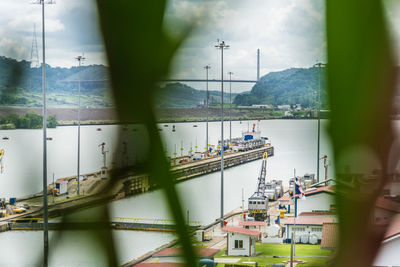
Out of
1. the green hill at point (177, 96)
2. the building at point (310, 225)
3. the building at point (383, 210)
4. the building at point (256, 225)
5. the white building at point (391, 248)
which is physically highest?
the green hill at point (177, 96)

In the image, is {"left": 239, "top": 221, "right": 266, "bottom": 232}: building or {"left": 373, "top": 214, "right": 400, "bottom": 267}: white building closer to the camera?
{"left": 373, "top": 214, "right": 400, "bottom": 267}: white building

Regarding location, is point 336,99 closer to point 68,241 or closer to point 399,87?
point 399,87

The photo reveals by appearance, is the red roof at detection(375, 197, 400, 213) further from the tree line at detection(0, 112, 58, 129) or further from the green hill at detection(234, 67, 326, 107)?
the tree line at detection(0, 112, 58, 129)

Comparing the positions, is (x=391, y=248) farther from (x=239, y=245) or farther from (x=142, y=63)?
(x=239, y=245)

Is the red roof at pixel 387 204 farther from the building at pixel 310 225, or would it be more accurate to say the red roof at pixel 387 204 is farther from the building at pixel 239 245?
the building at pixel 239 245

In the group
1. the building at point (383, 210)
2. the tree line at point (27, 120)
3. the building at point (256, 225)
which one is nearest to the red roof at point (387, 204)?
the building at point (383, 210)

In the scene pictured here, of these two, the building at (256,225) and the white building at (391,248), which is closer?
the white building at (391,248)

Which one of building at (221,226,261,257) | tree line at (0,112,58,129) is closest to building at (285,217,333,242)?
tree line at (0,112,58,129)
